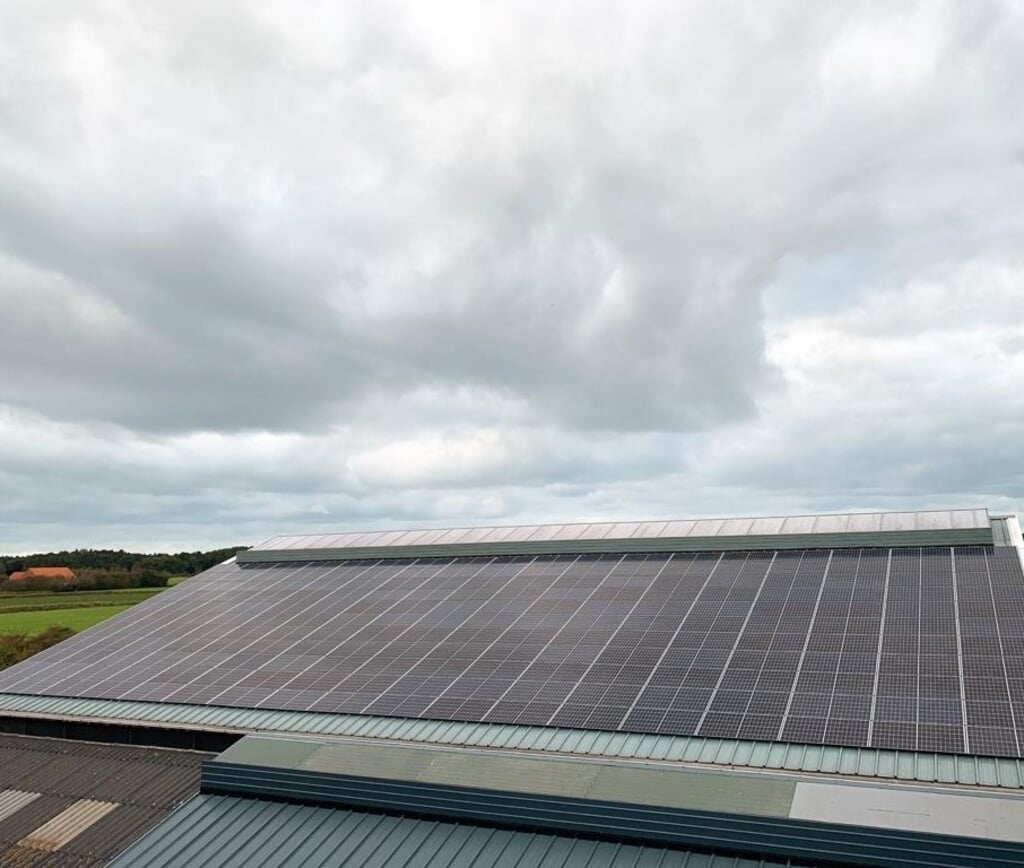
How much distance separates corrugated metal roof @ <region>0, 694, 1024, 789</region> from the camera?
57.6 feet

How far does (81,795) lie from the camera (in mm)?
23391

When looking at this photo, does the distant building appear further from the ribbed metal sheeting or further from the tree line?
the ribbed metal sheeting

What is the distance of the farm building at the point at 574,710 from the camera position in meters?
16.0

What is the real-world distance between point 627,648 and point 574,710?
438 centimetres

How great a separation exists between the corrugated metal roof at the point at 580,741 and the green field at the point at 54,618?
209 ft

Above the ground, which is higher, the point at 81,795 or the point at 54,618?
the point at 81,795

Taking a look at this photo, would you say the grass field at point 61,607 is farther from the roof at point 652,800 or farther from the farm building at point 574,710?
the roof at point 652,800

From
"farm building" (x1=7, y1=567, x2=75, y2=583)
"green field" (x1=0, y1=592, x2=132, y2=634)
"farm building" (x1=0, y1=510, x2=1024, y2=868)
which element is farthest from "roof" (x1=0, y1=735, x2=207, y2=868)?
"farm building" (x1=7, y1=567, x2=75, y2=583)

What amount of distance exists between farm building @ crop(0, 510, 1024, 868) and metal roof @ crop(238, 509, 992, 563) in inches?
7.0

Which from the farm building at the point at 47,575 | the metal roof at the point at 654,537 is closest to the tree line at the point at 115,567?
the farm building at the point at 47,575

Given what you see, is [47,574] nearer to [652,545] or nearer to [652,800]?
[652,545]

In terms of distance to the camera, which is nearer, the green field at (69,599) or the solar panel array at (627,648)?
the solar panel array at (627,648)

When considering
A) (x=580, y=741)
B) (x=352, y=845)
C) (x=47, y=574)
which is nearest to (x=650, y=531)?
(x=580, y=741)

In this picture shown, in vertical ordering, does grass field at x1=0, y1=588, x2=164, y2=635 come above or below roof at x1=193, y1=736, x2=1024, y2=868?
below
